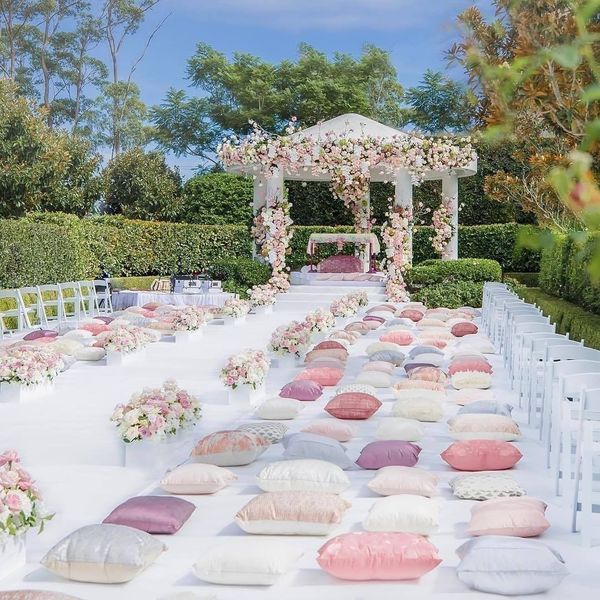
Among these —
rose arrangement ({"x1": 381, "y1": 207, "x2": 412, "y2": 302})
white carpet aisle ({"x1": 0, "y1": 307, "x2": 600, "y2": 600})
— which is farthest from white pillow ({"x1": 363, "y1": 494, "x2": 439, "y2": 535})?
rose arrangement ({"x1": 381, "y1": 207, "x2": 412, "y2": 302})

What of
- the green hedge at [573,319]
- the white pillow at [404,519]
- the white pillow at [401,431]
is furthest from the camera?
the green hedge at [573,319]

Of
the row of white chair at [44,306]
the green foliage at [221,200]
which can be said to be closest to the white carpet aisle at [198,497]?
the row of white chair at [44,306]

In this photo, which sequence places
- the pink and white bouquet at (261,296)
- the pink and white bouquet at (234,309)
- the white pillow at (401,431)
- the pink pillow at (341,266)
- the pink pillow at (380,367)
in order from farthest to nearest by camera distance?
the pink pillow at (341,266)
the pink and white bouquet at (261,296)
the pink and white bouquet at (234,309)
the pink pillow at (380,367)
the white pillow at (401,431)

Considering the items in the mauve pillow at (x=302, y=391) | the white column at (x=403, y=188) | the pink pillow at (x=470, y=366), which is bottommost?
the mauve pillow at (x=302, y=391)

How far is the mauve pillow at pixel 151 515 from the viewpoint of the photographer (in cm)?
482

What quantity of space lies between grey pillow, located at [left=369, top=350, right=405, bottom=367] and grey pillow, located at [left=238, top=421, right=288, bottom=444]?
13.3ft

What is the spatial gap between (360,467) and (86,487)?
1756mm

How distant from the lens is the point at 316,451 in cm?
606

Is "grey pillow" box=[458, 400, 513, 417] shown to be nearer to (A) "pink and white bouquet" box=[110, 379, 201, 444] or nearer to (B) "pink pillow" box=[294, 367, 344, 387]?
(A) "pink and white bouquet" box=[110, 379, 201, 444]

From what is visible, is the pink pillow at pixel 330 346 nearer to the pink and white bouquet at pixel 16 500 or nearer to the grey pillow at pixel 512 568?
the pink and white bouquet at pixel 16 500

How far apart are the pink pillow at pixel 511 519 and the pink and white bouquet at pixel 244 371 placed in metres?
4.31

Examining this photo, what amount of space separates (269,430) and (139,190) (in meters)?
22.1

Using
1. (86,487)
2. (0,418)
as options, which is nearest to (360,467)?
(86,487)

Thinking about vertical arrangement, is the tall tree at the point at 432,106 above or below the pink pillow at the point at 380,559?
above
